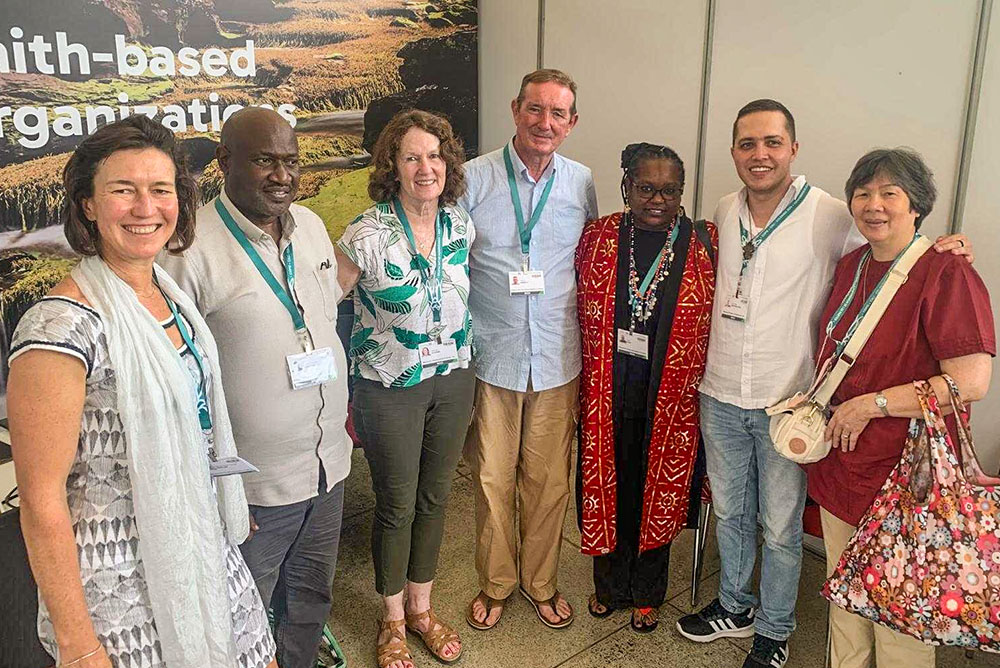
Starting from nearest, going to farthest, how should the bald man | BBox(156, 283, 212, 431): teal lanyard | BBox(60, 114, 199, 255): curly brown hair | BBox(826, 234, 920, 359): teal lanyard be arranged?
BBox(60, 114, 199, 255): curly brown hair
BBox(156, 283, 212, 431): teal lanyard
the bald man
BBox(826, 234, 920, 359): teal lanyard

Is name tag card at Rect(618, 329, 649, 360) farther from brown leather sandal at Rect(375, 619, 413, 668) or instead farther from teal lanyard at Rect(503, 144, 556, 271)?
brown leather sandal at Rect(375, 619, 413, 668)

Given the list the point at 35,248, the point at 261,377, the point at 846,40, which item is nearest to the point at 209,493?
the point at 261,377

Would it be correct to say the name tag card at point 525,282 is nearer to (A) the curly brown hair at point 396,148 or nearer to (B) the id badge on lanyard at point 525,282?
(B) the id badge on lanyard at point 525,282

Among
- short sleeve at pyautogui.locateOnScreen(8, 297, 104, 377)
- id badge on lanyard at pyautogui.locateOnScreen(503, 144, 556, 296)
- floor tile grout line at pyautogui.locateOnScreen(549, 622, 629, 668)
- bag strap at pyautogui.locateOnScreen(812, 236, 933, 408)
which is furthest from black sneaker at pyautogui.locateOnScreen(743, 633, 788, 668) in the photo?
short sleeve at pyautogui.locateOnScreen(8, 297, 104, 377)

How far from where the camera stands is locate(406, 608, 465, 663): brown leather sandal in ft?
8.68

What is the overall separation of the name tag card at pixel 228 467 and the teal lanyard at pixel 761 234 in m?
1.55

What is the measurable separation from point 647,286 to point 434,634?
144cm

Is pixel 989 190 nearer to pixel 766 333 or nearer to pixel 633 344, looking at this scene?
pixel 766 333

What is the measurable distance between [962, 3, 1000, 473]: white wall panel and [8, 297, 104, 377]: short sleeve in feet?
9.06

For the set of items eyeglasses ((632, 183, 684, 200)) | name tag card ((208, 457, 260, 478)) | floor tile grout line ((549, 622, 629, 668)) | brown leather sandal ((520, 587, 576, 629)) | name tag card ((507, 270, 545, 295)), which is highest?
eyeglasses ((632, 183, 684, 200))

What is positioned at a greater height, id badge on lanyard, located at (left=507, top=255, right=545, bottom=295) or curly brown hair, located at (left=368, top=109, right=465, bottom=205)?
curly brown hair, located at (left=368, top=109, right=465, bottom=205)

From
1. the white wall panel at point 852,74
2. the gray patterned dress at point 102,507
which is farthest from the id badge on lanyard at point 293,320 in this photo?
the white wall panel at point 852,74

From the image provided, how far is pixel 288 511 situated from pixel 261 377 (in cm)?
39

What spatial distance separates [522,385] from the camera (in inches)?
101
